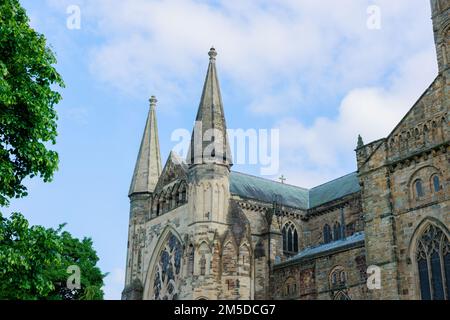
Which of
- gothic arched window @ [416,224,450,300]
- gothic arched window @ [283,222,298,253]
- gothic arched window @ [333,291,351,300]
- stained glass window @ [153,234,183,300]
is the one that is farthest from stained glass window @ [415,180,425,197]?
stained glass window @ [153,234,183,300]

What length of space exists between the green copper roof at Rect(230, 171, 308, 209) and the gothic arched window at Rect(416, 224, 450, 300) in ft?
66.9

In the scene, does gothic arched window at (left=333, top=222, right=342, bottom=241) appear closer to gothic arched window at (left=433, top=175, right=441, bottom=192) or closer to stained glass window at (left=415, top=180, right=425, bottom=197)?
stained glass window at (left=415, top=180, right=425, bottom=197)

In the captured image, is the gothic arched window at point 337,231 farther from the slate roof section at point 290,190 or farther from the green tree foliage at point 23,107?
the green tree foliage at point 23,107

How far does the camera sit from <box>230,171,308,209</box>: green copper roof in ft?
157

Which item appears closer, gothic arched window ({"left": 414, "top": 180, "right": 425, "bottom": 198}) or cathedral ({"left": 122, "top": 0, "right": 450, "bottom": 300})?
cathedral ({"left": 122, "top": 0, "right": 450, "bottom": 300})

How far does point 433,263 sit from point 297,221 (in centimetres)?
2185

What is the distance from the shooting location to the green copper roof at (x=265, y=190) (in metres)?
47.9

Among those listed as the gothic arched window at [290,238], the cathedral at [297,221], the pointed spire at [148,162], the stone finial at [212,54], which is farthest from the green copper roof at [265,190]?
the stone finial at [212,54]

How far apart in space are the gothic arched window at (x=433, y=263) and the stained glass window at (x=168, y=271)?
20.0m

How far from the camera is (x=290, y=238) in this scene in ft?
154

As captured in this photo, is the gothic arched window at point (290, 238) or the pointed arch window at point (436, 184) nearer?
the pointed arch window at point (436, 184)

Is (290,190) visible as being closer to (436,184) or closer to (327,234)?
(327,234)

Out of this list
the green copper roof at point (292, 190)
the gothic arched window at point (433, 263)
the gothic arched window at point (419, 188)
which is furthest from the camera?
the green copper roof at point (292, 190)
